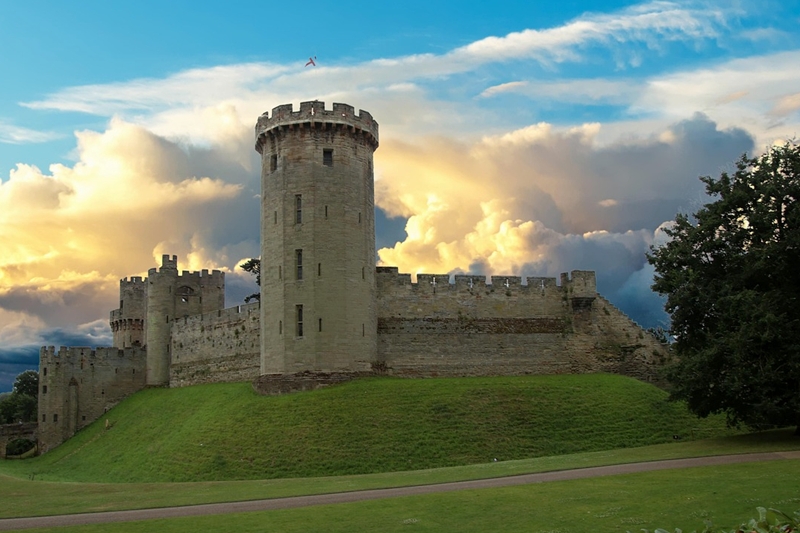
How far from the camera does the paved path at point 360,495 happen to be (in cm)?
2270

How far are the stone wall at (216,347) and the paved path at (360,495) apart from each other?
2738 cm

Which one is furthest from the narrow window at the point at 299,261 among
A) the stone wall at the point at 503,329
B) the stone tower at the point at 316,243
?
the stone wall at the point at 503,329

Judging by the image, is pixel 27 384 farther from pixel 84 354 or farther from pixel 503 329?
pixel 503 329

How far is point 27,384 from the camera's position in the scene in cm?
9962

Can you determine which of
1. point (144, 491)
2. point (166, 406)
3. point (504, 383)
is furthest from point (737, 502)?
point (166, 406)

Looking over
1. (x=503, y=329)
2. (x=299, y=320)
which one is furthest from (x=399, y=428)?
(x=503, y=329)

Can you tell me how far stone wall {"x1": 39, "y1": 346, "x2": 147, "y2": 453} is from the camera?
65.0 m

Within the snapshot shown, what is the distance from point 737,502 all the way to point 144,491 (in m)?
21.3

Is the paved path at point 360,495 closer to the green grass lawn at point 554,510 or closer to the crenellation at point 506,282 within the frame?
the green grass lawn at point 554,510

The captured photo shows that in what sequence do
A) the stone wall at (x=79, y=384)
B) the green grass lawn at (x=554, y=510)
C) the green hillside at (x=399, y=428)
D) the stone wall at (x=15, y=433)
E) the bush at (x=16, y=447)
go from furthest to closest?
the stone wall at (x=15, y=433) < the bush at (x=16, y=447) < the stone wall at (x=79, y=384) < the green hillside at (x=399, y=428) < the green grass lawn at (x=554, y=510)

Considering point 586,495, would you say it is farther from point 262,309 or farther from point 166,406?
point 166,406

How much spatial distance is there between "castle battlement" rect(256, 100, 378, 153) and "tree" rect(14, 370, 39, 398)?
6506 centimetres

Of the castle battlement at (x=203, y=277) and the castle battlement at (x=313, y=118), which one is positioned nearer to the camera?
the castle battlement at (x=313, y=118)

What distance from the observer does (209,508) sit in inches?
938
